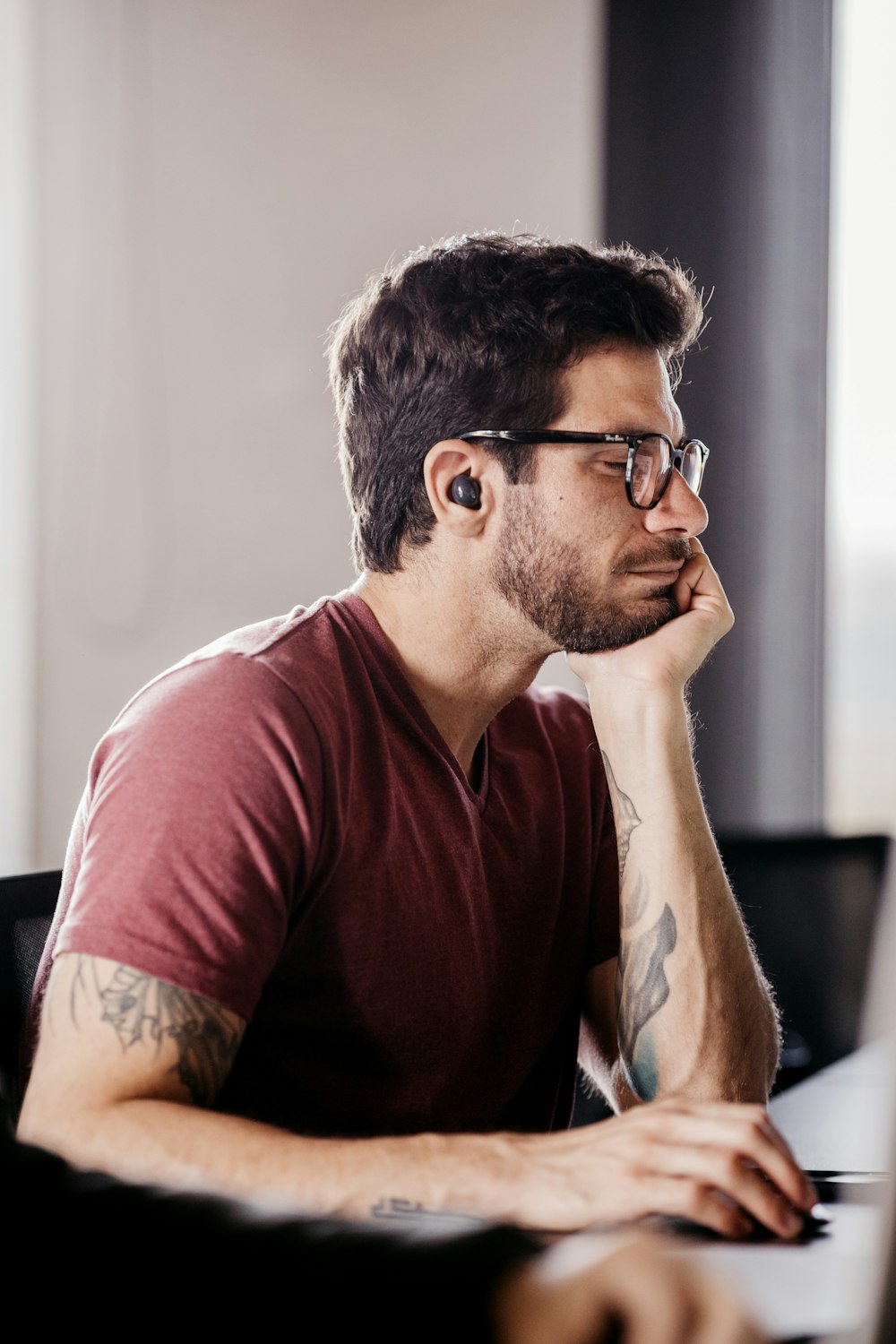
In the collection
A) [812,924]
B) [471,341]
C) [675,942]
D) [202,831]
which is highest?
[471,341]

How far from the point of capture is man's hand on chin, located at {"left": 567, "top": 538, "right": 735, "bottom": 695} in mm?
1368

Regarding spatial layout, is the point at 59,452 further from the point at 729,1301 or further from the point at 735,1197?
the point at 729,1301

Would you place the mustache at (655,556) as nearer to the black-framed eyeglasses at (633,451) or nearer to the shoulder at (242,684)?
the black-framed eyeglasses at (633,451)

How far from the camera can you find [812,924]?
1.67 m

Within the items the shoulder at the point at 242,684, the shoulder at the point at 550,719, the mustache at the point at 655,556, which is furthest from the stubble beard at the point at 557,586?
the shoulder at the point at 242,684

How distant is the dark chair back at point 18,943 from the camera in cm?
107

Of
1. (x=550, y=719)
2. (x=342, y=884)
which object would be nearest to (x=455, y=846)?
(x=342, y=884)

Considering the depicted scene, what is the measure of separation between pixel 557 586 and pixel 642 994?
437 mm

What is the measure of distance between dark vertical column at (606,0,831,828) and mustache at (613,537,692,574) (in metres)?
1.31

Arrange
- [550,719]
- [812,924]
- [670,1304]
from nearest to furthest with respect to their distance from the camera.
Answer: [670,1304], [550,719], [812,924]

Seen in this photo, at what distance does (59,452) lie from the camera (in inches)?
99.5

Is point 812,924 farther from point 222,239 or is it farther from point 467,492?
point 222,239

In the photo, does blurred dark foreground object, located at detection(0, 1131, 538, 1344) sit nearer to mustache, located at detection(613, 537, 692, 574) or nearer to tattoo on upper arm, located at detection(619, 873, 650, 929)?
tattoo on upper arm, located at detection(619, 873, 650, 929)

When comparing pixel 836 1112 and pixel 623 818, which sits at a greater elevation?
pixel 623 818
